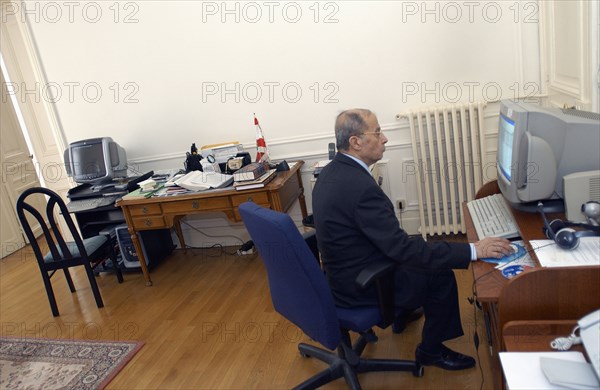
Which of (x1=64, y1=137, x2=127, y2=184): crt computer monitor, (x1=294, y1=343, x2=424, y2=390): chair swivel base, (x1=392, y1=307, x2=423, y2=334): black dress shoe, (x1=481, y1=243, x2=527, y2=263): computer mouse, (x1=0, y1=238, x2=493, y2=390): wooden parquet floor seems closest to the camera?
(x1=481, y1=243, x2=527, y2=263): computer mouse

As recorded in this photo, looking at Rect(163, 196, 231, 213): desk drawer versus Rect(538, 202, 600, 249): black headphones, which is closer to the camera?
Rect(538, 202, 600, 249): black headphones

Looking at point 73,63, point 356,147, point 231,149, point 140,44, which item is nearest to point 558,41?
point 356,147

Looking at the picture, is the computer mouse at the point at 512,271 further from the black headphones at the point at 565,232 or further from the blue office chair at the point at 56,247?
the blue office chair at the point at 56,247

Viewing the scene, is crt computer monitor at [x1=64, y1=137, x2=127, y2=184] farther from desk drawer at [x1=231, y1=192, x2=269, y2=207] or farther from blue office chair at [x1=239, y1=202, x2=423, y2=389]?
blue office chair at [x1=239, y1=202, x2=423, y2=389]

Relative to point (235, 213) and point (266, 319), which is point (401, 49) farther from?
point (266, 319)

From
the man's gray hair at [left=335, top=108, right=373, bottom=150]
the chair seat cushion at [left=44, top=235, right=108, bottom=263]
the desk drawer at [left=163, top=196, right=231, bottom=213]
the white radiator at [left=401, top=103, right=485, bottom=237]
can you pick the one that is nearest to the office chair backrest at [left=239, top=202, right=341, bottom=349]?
the man's gray hair at [left=335, top=108, right=373, bottom=150]

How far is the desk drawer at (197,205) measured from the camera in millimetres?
3158

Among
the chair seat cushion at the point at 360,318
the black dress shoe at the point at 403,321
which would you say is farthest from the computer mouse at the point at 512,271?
the black dress shoe at the point at 403,321

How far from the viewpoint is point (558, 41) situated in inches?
101

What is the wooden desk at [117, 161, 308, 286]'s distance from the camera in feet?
10.1

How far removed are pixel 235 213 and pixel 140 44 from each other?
1.65m

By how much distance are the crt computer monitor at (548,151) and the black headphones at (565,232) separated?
0.10 m

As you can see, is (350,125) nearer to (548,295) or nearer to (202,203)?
(548,295)

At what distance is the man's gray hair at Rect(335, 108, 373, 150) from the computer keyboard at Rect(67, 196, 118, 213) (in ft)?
7.52
